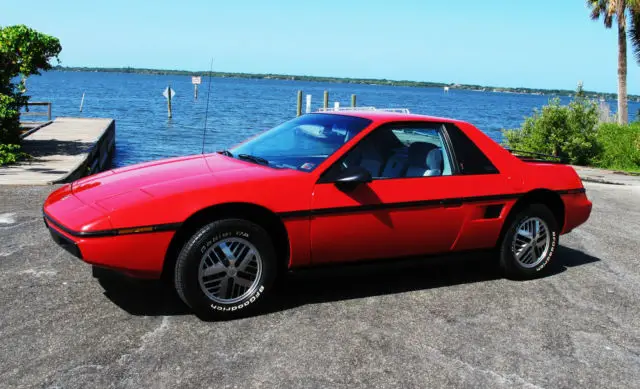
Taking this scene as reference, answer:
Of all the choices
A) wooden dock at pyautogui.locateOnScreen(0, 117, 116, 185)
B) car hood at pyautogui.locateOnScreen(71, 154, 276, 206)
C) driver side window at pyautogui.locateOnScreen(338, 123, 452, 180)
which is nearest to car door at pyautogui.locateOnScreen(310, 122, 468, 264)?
driver side window at pyautogui.locateOnScreen(338, 123, 452, 180)

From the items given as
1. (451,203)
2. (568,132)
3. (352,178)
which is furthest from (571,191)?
(568,132)

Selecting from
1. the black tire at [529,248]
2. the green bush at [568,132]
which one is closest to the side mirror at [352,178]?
the black tire at [529,248]

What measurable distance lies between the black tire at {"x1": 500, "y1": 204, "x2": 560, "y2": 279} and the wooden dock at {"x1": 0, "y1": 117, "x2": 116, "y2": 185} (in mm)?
7876

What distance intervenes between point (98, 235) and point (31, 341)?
789 millimetres

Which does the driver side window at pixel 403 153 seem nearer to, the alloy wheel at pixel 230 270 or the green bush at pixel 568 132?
the alloy wheel at pixel 230 270

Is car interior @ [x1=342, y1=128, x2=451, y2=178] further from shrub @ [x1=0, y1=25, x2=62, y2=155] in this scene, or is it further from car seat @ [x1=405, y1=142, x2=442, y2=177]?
shrub @ [x1=0, y1=25, x2=62, y2=155]

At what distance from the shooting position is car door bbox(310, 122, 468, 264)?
15.4 ft

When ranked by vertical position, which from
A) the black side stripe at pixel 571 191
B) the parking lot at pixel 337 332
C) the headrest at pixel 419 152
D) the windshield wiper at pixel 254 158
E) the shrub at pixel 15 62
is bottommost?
the parking lot at pixel 337 332

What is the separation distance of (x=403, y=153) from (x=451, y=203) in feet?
1.89

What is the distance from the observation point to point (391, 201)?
488 cm

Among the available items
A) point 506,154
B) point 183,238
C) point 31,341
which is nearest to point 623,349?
point 506,154

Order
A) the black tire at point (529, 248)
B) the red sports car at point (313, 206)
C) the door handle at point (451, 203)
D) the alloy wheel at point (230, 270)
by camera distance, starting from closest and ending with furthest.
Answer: the red sports car at point (313, 206), the alloy wheel at point (230, 270), the door handle at point (451, 203), the black tire at point (529, 248)

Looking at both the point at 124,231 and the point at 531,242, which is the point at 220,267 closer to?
the point at 124,231

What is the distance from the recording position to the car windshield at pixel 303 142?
4.99 meters
